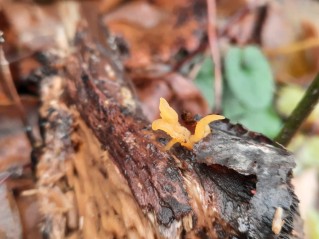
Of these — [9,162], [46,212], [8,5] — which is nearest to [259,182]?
[46,212]

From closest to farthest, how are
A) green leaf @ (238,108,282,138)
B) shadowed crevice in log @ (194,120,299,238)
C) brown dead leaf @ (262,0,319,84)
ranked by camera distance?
shadowed crevice in log @ (194,120,299,238), green leaf @ (238,108,282,138), brown dead leaf @ (262,0,319,84)

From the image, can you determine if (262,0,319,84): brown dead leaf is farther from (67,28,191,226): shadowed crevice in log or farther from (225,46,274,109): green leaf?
(67,28,191,226): shadowed crevice in log

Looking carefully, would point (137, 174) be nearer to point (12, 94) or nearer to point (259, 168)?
point (259, 168)

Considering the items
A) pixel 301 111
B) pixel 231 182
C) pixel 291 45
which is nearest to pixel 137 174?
pixel 231 182

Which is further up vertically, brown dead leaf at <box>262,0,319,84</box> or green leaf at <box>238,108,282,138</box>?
brown dead leaf at <box>262,0,319,84</box>

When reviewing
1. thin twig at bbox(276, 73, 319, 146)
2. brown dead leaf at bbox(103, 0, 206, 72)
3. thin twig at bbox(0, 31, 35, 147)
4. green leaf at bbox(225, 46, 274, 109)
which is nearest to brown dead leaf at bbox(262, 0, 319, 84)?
green leaf at bbox(225, 46, 274, 109)

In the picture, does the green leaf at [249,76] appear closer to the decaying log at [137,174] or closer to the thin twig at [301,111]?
the thin twig at [301,111]

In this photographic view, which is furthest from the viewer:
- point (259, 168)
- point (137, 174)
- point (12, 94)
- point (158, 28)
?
point (158, 28)
